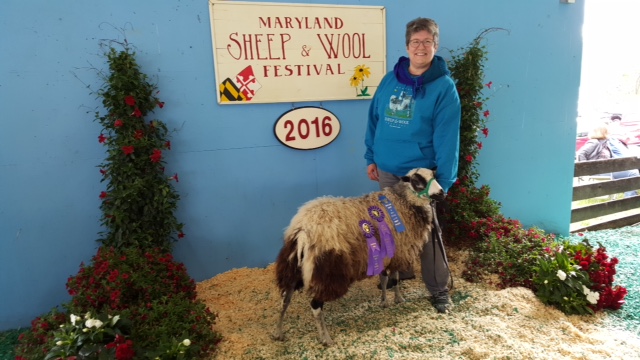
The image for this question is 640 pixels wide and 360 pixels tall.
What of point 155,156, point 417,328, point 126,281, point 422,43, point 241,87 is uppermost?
point 422,43

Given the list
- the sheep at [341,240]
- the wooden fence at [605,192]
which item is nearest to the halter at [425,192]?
the sheep at [341,240]

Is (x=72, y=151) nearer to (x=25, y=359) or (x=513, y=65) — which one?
(x=25, y=359)

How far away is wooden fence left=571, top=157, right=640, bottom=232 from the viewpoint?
5.27 metres

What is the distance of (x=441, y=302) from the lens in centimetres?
298

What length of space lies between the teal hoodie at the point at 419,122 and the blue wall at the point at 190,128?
0.90 m

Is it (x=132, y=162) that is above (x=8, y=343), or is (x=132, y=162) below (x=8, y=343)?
above

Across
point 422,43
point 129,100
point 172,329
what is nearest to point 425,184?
point 422,43

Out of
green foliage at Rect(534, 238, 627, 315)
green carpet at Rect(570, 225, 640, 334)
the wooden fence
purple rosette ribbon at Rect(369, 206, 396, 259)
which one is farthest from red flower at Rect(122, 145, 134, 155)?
the wooden fence

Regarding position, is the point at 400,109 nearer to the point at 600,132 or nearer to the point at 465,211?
the point at 465,211

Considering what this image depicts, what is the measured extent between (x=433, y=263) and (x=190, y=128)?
236 cm

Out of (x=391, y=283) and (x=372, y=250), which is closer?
(x=372, y=250)

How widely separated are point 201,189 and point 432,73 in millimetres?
2194

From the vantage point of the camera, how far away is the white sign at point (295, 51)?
10.4 ft

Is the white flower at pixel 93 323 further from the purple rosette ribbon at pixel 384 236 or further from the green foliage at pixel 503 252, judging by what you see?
the green foliage at pixel 503 252
